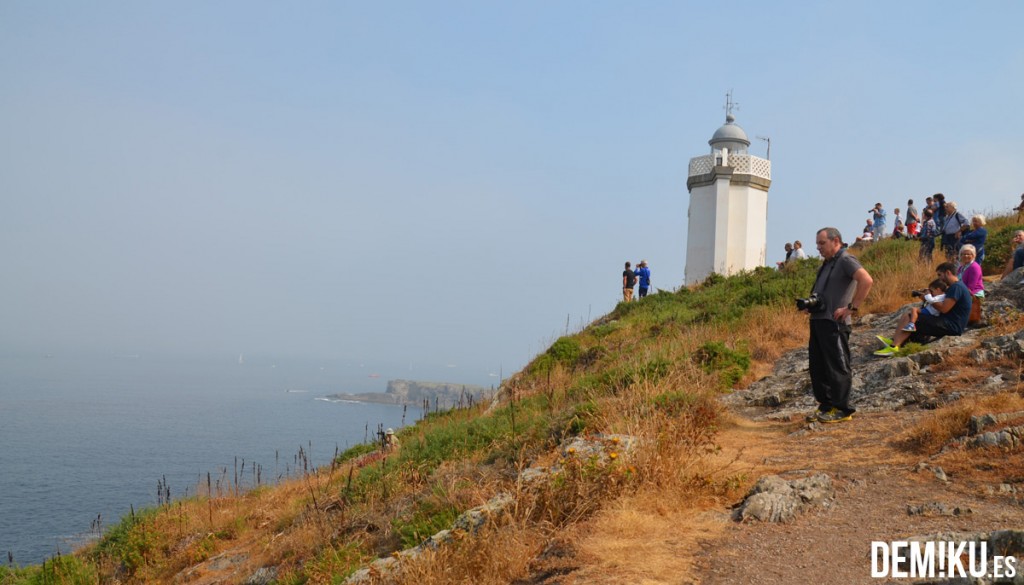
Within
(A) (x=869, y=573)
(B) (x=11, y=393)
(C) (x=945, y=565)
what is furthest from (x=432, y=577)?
(B) (x=11, y=393)

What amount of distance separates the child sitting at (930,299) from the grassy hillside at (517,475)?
7.73 ft

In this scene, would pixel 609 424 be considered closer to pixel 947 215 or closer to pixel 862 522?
pixel 862 522

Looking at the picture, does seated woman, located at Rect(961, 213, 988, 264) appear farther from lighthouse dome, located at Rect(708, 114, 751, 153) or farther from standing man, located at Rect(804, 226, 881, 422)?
lighthouse dome, located at Rect(708, 114, 751, 153)

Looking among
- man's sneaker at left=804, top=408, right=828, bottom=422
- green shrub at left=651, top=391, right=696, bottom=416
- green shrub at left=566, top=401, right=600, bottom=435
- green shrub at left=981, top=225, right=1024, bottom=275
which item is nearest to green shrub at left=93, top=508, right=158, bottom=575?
green shrub at left=566, top=401, right=600, bottom=435

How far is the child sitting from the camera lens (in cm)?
949

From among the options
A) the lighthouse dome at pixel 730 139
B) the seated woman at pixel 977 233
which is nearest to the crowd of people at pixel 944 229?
the seated woman at pixel 977 233

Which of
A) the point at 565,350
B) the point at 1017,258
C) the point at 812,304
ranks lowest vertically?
the point at 565,350

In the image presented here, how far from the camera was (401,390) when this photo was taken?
147375 millimetres

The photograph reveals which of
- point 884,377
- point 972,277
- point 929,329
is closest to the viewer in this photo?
point 884,377

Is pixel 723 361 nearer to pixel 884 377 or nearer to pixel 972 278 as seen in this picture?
pixel 884 377

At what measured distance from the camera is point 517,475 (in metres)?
6.82

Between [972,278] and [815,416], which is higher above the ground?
[972,278]

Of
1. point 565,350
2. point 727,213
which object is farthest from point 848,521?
point 727,213

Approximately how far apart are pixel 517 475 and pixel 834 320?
3.74 meters
